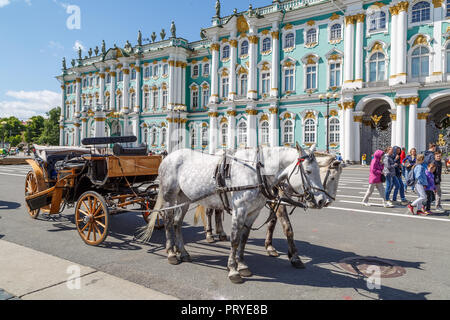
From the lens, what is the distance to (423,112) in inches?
979

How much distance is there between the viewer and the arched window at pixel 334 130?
2934 cm

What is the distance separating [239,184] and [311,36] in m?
29.8

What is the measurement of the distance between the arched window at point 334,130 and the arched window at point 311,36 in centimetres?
782

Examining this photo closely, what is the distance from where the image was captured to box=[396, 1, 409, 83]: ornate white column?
83.2 ft

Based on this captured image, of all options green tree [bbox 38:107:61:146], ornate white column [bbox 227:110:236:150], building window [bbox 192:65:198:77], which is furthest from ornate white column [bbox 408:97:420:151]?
green tree [bbox 38:107:61:146]

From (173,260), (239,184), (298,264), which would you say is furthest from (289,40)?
(173,260)

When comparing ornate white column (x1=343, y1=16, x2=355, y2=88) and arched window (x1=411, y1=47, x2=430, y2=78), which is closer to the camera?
arched window (x1=411, y1=47, x2=430, y2=78)

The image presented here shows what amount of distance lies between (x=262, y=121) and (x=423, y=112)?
14434 mm

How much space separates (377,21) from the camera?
26984 mm

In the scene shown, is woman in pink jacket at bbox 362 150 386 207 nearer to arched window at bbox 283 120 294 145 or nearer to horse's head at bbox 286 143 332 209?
horse's head at bbox 286 143 332 209

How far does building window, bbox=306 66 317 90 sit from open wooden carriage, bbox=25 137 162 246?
26006 millimetres

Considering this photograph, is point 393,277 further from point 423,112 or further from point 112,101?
point 112,101

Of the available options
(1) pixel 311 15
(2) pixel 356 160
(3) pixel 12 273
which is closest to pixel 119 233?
(3) pixel 12 273
